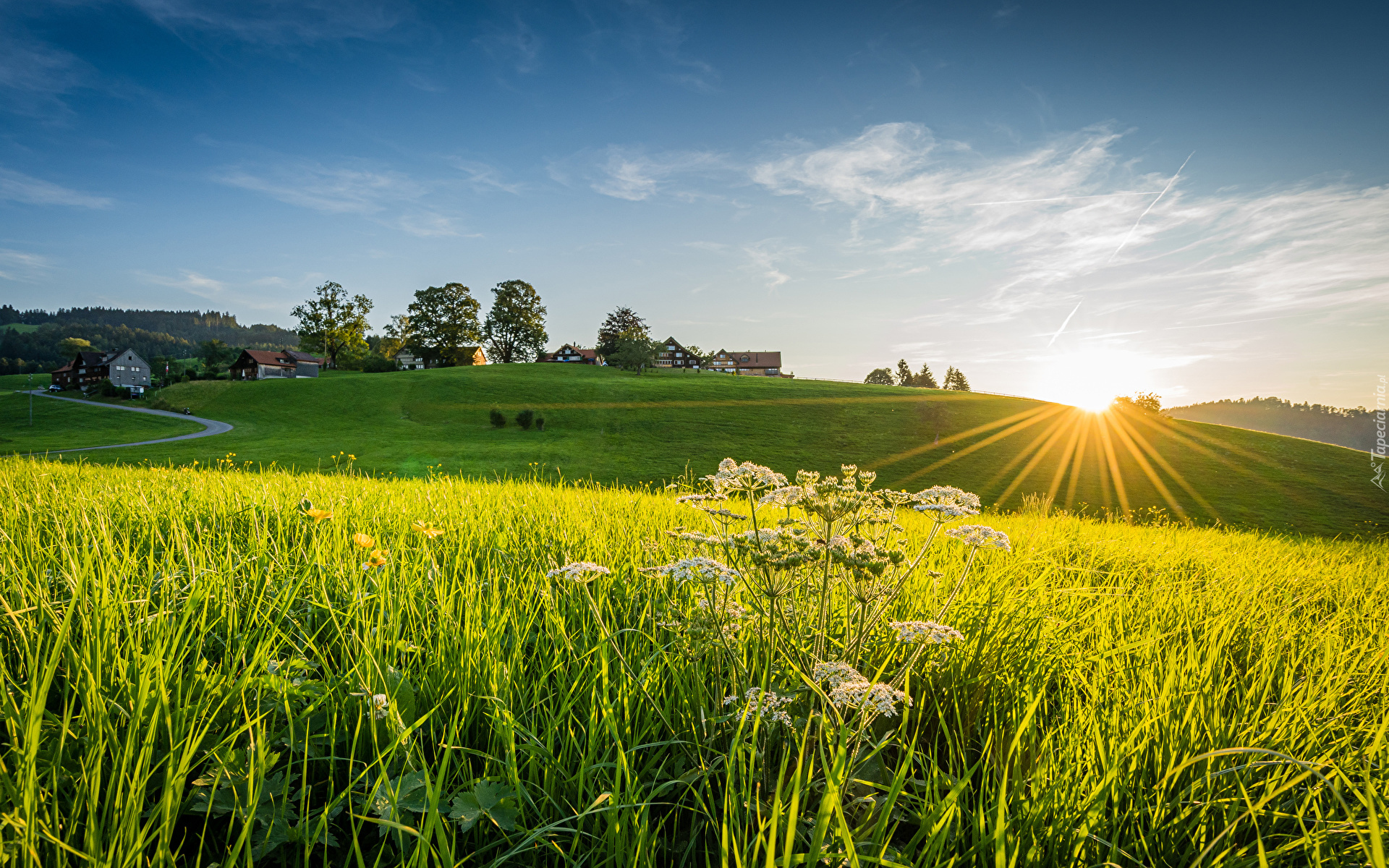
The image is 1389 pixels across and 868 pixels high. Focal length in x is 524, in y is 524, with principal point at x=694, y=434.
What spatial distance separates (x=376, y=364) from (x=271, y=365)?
15.0m

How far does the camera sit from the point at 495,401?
46.9 meters

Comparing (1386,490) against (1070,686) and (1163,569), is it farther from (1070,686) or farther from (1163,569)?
(1070,686)

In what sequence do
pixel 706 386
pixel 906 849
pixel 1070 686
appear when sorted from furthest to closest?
1. pixel 706 386
2. pixel 1070 686
3. pixel 906 849

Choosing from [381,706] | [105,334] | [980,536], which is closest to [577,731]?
[381,706]

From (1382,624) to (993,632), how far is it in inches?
109

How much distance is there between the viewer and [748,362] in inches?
4806

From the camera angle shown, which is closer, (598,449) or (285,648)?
(285,648)

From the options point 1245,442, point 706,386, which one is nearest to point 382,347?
point 706,386

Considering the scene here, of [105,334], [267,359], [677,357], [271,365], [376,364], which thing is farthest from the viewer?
[105,334]

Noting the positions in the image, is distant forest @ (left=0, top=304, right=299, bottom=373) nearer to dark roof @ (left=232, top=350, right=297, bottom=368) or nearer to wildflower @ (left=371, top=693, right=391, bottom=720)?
dark roof @ (left=232, top=350, right=297, bottom=368)

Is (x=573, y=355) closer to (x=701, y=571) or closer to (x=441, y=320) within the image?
(x=441, y=320)

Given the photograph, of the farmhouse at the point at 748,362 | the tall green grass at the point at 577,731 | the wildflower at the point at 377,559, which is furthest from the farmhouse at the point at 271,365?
the tall green grass at the point at 577,731

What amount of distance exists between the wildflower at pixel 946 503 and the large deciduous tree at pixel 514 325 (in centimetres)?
8478

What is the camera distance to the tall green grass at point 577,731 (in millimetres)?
1133
